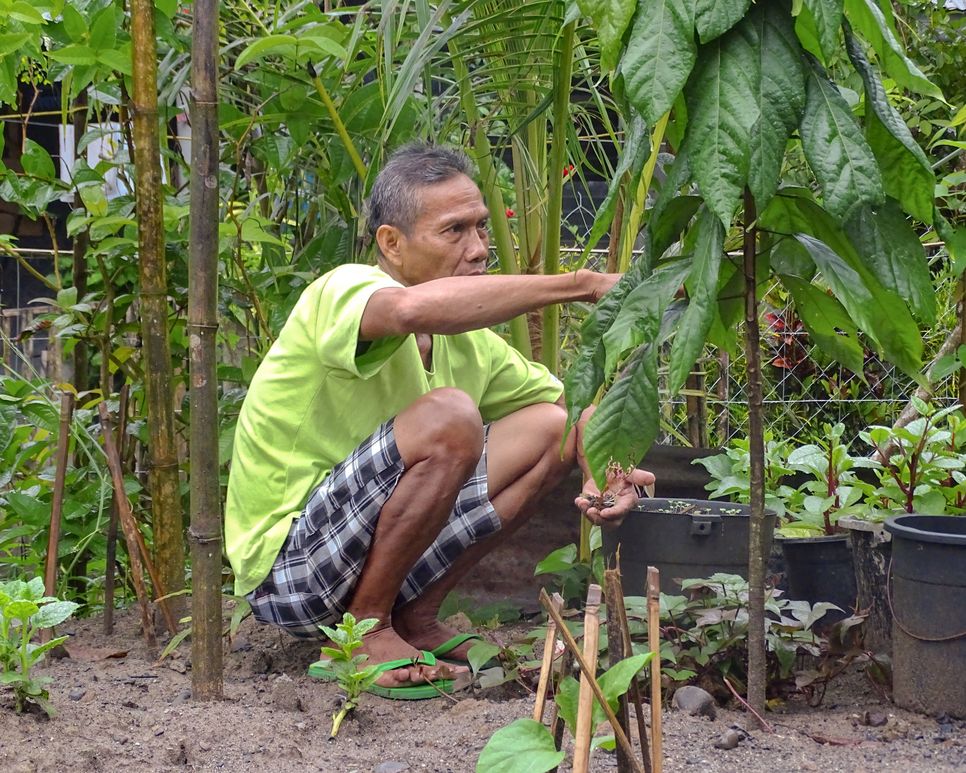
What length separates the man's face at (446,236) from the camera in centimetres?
256

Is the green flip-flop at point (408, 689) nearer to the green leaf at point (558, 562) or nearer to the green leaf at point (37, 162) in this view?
the green leaf at point (558, 562)

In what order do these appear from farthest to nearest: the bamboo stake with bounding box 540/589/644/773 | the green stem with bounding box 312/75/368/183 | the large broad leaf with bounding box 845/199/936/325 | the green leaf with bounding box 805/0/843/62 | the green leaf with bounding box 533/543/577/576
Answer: the green stem with bounding box 312/75/368/183 → the green leaf with bounding box 533/543/577/576 → the large broad leaf with bounding box 845/199/936/325 → the green leaf with bounding box 805/0/843/62 → the bamboo stake with bounding box 540/589/644/773

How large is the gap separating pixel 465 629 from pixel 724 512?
0.73 m

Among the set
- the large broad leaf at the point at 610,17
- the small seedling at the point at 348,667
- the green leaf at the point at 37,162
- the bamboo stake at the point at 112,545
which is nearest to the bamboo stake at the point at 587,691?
the large broad leaf at the point at 610,17

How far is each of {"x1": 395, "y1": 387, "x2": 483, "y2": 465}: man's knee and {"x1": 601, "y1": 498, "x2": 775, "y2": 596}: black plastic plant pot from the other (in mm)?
412

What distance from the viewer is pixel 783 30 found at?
163 centimetres

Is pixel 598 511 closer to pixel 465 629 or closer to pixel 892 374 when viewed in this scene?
pixel 465 629

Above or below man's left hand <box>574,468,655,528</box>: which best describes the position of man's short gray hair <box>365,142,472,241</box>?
above

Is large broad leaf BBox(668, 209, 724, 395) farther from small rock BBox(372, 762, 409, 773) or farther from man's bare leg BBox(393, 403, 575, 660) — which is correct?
man's bare leg BBox(393, 403, 575, 660)

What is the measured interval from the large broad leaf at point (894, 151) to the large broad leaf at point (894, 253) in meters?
0.03

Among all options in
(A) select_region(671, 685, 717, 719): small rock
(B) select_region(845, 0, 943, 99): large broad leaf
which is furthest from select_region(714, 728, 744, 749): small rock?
(B) select_region(845, 0, 943, 99): large broad leaf

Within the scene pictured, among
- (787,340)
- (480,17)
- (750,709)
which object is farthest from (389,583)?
(787,340)

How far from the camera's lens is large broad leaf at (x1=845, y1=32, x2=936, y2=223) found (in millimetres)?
1687

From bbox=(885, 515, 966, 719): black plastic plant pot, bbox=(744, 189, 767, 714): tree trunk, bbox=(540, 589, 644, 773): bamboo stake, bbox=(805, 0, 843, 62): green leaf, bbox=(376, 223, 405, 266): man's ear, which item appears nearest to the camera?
bbox=(540, 589, 644, 773): bamboo stake
